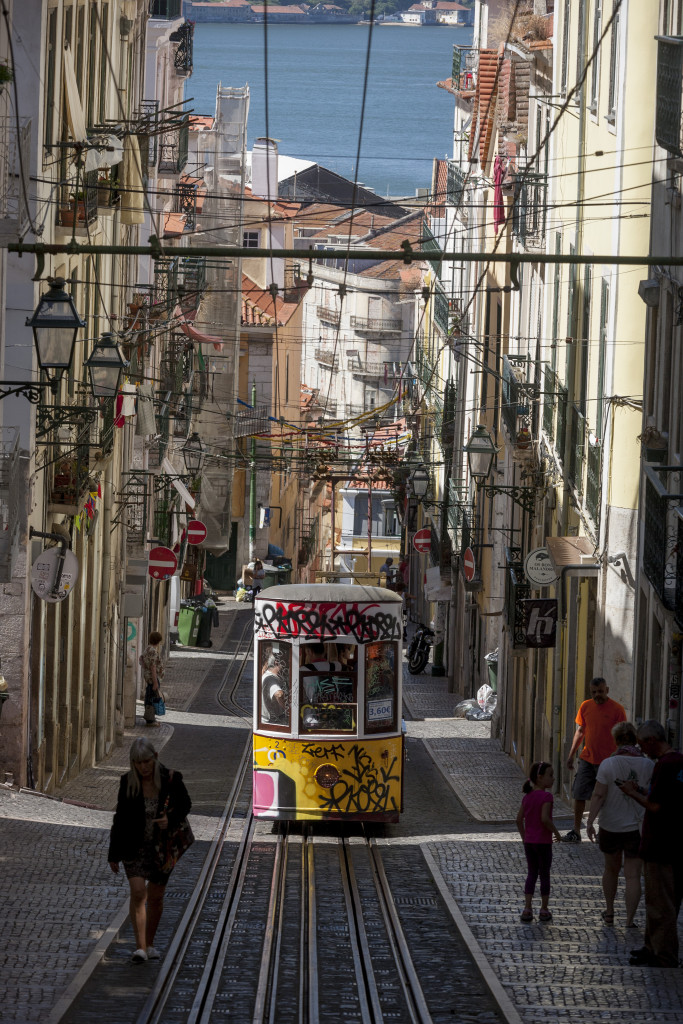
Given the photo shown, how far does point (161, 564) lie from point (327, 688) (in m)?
13.5

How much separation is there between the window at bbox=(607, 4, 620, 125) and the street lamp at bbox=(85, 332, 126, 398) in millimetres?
6245

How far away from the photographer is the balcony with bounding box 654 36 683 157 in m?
14.0

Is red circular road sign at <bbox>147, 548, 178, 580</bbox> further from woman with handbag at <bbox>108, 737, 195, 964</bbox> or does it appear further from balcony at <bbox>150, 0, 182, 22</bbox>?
woman with handbag at <bbox>108, 737, 195, 964</bbox>

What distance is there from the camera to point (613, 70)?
20.4 metres

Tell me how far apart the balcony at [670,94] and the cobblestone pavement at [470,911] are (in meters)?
5.91

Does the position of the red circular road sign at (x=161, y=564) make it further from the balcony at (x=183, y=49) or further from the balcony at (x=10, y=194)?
the balcony at (x=183, y=49)

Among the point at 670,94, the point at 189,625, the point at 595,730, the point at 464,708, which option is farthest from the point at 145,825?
the point at 189,625

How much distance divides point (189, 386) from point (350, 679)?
25295 millimetres

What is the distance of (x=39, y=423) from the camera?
19688 millimetres

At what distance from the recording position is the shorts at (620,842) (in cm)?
1188

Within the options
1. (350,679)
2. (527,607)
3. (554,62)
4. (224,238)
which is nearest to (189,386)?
(224,238)

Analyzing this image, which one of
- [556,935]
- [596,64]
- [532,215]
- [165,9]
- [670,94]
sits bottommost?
[556,935]

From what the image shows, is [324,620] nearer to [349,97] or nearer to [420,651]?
[420,651]

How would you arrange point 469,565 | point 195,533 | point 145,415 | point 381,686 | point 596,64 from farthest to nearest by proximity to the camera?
point 195,533 < point 469,565 < point 145,415 < point 596,64 < point 381,686
